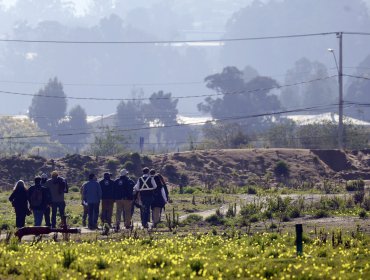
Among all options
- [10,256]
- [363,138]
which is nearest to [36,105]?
[363,138]

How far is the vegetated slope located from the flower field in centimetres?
2845

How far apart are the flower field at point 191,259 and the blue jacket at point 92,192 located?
5.72m

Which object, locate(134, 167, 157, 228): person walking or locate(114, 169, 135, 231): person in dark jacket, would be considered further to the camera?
locate(114, 169, 135, 231): person in dark jacket

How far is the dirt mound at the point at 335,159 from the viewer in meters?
57.3

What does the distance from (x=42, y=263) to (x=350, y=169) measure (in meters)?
40.6

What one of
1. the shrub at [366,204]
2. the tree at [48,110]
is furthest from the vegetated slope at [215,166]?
the tree at [48,110]

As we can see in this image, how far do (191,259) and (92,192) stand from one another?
11.1m

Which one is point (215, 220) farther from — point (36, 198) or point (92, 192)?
point (36, 198)

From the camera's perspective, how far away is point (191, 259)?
17.8 metres

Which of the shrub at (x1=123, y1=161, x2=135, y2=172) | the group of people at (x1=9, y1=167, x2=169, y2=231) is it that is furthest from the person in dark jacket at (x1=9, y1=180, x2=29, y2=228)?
the shrub at (x1=123, y1=161, x2=135, y2=172)

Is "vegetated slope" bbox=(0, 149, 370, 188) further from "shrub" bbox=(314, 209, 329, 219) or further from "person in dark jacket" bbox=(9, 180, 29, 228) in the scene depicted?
"person in dark jacket" bbox=(9, 180, 29, 228)

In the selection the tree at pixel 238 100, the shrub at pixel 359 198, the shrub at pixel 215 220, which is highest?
the tree at pixel 238 100

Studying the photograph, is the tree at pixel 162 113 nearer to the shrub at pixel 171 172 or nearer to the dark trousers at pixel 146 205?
the shrub at pixel 171 172

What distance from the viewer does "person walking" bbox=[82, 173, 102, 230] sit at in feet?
93.0
